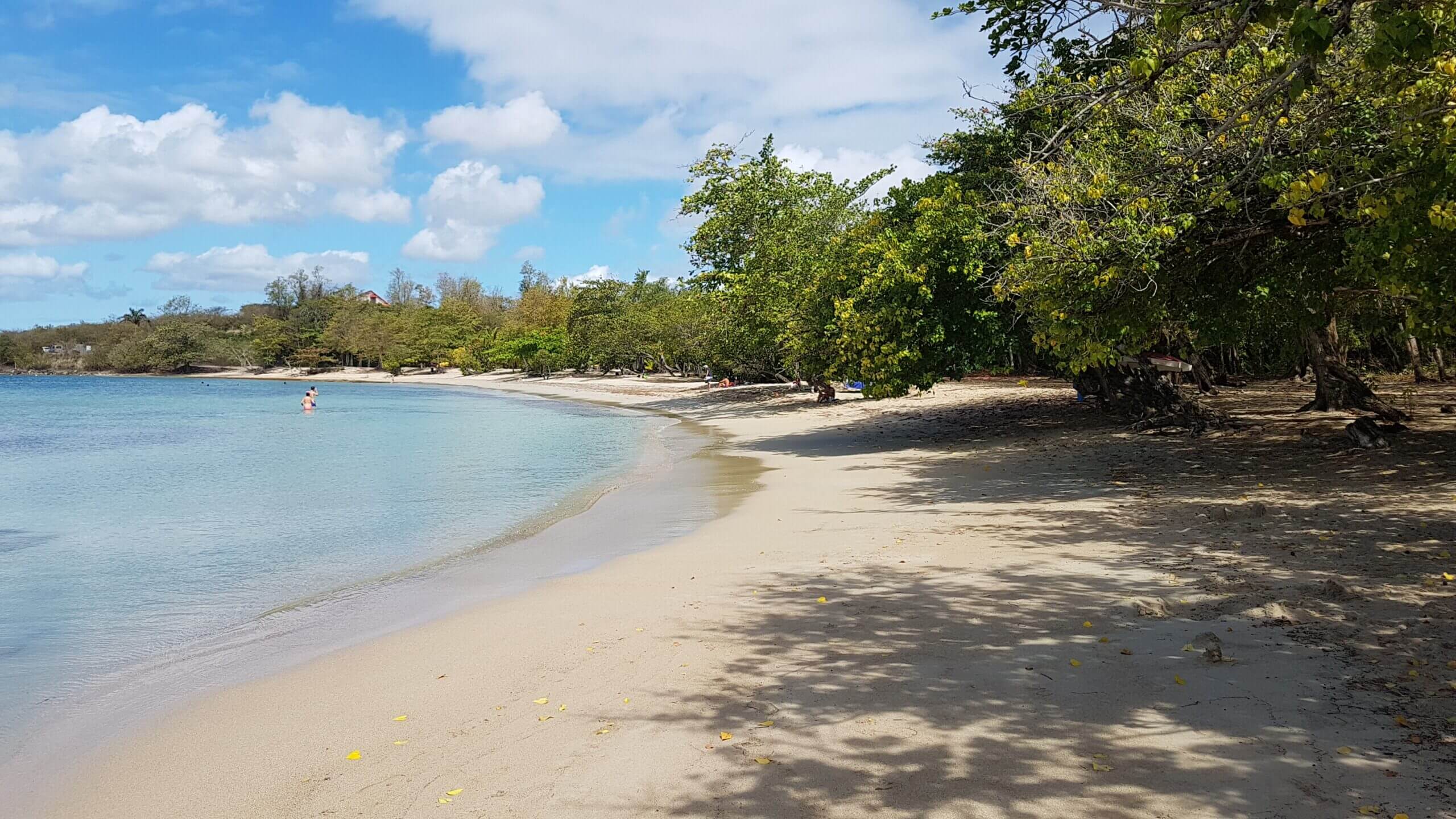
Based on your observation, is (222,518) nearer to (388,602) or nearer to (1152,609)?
(388,602)

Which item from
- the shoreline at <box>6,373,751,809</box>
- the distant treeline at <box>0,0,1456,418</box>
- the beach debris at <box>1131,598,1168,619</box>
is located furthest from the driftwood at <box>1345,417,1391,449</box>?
the shoreline at <box>6,373,751,809</box>

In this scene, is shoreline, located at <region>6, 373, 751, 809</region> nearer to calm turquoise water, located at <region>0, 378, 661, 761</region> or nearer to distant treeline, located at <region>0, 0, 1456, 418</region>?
calm turquoise water, located at <region>0, 378, 661, 761</region>

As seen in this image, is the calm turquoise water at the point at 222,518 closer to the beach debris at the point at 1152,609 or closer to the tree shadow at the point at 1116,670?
the tree shadow at the point at 1116,670

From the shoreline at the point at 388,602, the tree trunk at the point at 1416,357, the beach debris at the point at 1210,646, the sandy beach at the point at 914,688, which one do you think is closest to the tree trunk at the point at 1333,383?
the sandy beach at the point at 914,688

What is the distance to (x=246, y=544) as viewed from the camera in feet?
43.3

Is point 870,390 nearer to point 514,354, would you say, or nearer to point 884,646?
point 884,646

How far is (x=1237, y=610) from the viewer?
20.1 ft

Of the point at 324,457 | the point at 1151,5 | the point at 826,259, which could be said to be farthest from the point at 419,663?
the point at 324,457

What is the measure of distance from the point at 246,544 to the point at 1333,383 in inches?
743

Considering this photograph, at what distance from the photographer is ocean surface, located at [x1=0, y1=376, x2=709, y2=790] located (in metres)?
7.42

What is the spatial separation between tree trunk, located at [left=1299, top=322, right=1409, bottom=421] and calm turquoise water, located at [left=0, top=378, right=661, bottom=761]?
45.4ft

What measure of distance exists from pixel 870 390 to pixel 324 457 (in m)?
16.5

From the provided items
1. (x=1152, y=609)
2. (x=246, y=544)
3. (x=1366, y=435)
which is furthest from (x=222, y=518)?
(x=1366, y=435)

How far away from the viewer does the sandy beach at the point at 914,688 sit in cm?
408
